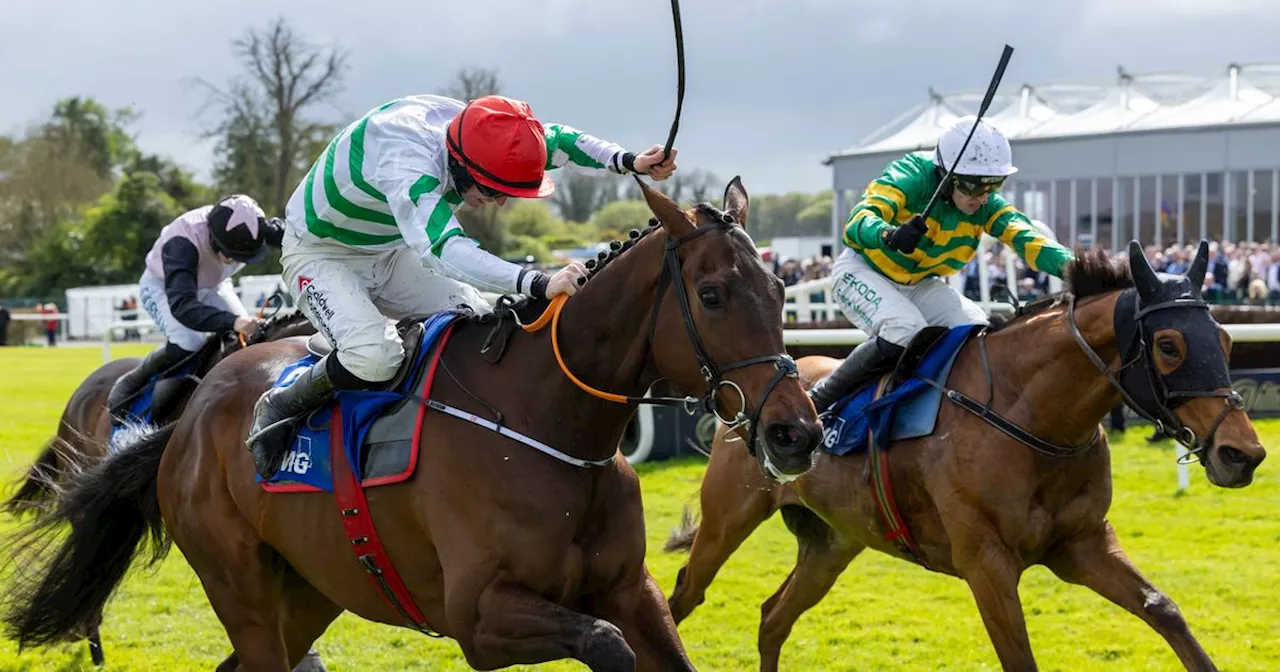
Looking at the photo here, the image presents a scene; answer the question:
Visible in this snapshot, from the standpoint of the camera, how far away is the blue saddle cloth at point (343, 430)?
3863mm

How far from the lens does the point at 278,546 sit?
4148mm

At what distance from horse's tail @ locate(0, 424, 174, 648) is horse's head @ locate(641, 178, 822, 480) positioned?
2.33m

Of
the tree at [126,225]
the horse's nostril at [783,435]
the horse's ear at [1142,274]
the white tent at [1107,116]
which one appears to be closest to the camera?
the horse's nostril at [783,435]

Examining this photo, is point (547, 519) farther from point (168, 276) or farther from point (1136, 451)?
point (1136, 451)

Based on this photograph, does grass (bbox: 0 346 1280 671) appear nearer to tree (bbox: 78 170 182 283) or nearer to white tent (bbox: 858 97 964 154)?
white tent (bbox: 858 97 964 154)

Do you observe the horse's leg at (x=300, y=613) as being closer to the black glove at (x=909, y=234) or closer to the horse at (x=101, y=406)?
the horse at (x=101, y=406)

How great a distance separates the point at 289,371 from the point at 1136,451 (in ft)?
27.9

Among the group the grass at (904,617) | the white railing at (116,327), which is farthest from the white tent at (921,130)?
the grass at (904,617)

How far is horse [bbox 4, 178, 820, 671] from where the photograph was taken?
3.22 meters

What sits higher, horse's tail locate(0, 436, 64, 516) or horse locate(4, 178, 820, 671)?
horse locate(4, 178, 820, 671)

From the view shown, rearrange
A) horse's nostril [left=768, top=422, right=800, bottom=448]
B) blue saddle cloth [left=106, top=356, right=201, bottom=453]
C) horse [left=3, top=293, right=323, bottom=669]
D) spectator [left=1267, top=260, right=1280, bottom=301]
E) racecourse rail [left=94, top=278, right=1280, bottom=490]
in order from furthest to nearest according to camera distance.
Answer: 1. spectator [left=1267, top=260, right=1280, bottom=301]
2. racecourse rail [left=94, top=278, right=1280, bottom=490]
3. blue saddle cloth [left=106, top=356, right=201, bottom=453]
4. horse [left=3, top=293, right=323, bottom=669]
5. horse's nostril [left=768, top=422, right=800, bottom=448]

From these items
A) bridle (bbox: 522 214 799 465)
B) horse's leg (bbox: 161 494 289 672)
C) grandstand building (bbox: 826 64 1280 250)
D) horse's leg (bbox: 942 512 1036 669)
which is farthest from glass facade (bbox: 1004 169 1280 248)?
bridle (bbox: 522 214 799 465)

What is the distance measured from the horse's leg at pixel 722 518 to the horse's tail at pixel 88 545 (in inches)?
86.1

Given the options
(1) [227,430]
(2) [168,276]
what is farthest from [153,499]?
(2) [168,276]
